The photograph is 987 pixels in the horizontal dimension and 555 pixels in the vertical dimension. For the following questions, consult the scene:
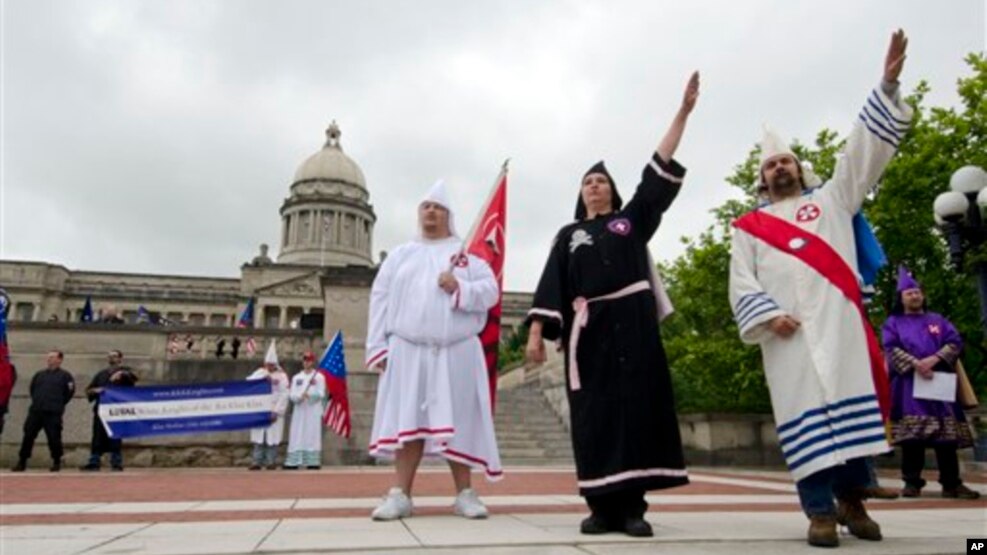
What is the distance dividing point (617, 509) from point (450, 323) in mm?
1781

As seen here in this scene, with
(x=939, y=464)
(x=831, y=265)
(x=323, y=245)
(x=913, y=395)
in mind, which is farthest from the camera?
(x=323, y=245)

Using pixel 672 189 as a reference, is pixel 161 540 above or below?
below

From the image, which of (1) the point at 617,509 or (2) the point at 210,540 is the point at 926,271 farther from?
(2) the point at 210,540

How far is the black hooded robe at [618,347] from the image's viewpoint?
3871 millimetres

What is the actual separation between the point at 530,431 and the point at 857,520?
1250 centimetres

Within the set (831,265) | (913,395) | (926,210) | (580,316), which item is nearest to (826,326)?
(831,265)

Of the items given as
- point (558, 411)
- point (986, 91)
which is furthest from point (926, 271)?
point (558, 411)

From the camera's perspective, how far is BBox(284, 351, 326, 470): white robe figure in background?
41.0 feet

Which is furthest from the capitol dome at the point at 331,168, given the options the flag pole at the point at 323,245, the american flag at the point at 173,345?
the american flag at the point at 173,345

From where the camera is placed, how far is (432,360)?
193 inches

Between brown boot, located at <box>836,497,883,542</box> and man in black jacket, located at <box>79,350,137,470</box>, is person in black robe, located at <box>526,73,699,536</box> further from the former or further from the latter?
man in black jacket, located at <box>79,350,137,470</box>

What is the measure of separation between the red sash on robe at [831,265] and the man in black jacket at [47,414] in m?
12.0

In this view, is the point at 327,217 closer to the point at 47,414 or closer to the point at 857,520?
the point at 47,414

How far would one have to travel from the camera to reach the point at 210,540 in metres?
3.38
